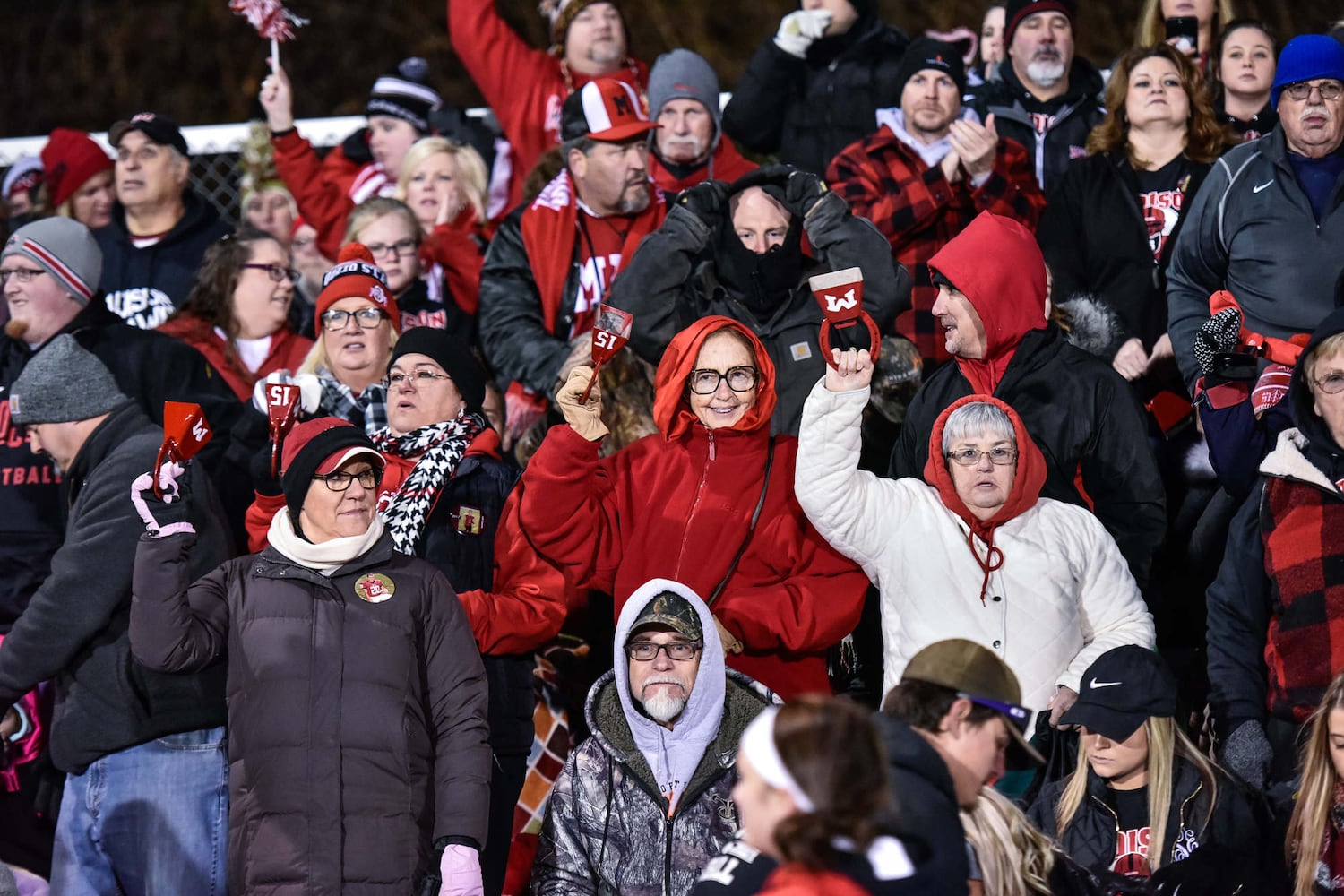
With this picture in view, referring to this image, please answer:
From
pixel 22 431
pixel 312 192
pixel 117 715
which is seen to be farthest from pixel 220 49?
pixel 117 715

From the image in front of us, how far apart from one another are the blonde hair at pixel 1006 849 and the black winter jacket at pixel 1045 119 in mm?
4005

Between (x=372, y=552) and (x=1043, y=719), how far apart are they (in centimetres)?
192

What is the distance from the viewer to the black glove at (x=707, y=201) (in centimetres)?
674

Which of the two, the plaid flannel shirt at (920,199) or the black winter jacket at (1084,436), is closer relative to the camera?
the black winter jacket at (1084,436)

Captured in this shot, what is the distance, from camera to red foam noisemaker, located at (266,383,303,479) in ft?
20.1

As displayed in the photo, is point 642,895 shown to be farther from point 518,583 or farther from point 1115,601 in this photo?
point 1115,601

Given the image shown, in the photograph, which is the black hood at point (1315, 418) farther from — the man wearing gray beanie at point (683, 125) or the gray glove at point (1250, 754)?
the man wearing gray beanie at point (683, 125)

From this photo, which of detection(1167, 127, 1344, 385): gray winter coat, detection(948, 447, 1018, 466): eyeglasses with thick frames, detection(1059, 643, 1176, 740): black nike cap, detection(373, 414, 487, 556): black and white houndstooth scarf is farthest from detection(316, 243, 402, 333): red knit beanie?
detection(1059, 643, 1176, 740): black nike cap

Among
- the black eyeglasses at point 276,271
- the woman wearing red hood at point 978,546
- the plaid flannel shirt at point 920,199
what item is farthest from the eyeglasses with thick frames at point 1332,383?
the black eyeglasses at point 276,271

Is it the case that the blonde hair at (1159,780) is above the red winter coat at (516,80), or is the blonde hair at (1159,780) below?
below

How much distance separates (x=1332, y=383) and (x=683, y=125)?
3.17 metres

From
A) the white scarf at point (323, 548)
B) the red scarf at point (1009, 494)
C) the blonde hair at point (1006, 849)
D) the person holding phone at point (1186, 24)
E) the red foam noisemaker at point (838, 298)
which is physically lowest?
the blonde hair at point (1006, 849)

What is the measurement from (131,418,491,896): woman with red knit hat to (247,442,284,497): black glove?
0.90 meters

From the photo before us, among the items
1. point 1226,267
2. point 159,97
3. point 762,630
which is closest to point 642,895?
point 762,630
